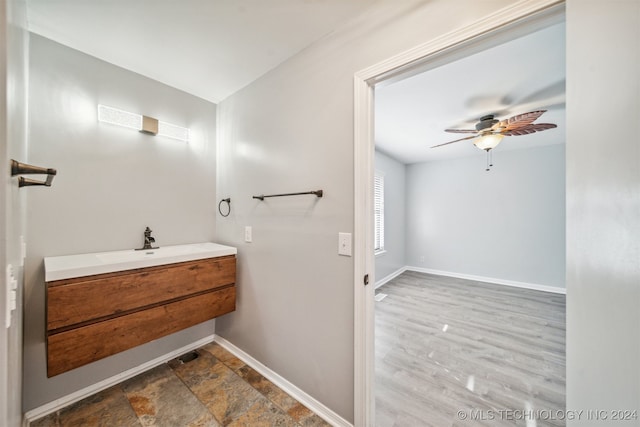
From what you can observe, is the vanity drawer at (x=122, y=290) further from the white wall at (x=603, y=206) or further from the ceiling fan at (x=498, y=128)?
the ceiling fan at (x=498, y=128)

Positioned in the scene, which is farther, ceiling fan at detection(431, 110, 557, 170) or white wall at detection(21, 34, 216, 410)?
ceiling fan at detection(431, 110, 557, 170)

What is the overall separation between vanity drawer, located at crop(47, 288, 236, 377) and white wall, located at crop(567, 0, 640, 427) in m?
2.04

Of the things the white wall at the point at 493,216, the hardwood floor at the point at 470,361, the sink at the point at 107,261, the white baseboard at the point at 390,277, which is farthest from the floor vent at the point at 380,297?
the sink at the point at 107,261

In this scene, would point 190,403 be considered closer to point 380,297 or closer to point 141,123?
point 141,123

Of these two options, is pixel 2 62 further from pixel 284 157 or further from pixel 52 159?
pixel 52 159

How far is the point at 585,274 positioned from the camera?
66 cm

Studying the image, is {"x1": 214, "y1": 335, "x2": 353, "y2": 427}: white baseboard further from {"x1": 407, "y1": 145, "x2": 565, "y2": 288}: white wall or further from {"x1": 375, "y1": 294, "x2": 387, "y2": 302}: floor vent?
{"x1": 407, "y1": 145, "x2": 565, "y2": 288}: white wall

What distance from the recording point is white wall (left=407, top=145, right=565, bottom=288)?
3980 mm

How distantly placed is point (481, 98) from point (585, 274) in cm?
229

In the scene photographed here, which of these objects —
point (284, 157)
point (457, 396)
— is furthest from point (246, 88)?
point (457, 396)

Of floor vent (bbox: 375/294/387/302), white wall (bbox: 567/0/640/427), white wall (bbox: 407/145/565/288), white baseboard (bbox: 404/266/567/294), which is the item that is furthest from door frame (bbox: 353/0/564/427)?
white baseboard (bbox: 404/266/567/294)

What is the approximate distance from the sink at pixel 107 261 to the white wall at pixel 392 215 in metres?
3.32

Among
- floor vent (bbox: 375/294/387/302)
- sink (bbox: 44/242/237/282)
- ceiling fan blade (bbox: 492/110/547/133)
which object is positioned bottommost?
floor vent (bbox: 375/294/387/302)

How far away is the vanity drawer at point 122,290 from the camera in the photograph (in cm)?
125
